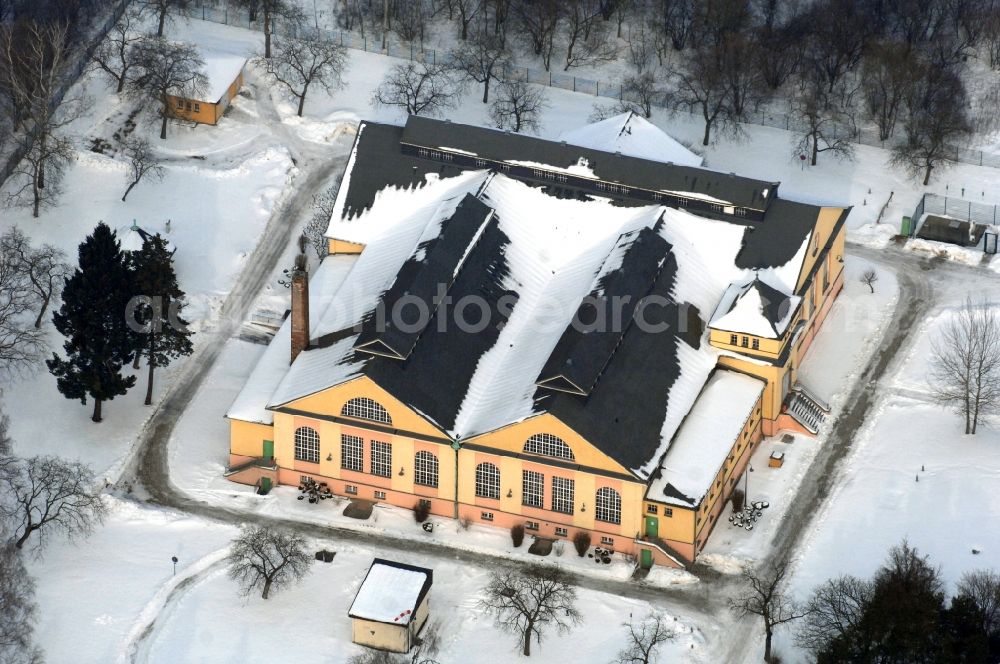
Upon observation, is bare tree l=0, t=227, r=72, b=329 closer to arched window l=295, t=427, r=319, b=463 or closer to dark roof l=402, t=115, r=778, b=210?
arched window l=295, t=427, r=319, b=463

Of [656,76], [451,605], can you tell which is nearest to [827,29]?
[656,76]

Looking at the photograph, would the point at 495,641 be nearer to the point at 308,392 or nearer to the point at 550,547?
the point at 550,547

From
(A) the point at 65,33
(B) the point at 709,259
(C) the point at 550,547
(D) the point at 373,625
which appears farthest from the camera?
(A) the point at 65,33

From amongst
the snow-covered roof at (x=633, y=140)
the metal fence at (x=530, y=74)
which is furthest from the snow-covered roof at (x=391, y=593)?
the metal fence at (x=530, y=74)

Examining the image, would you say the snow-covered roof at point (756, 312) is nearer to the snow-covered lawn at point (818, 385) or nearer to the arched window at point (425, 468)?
the snow-covered lawn at point (818, 385)

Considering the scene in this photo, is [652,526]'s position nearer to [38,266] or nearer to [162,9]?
[38,266]

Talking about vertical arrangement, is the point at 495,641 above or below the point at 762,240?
below
